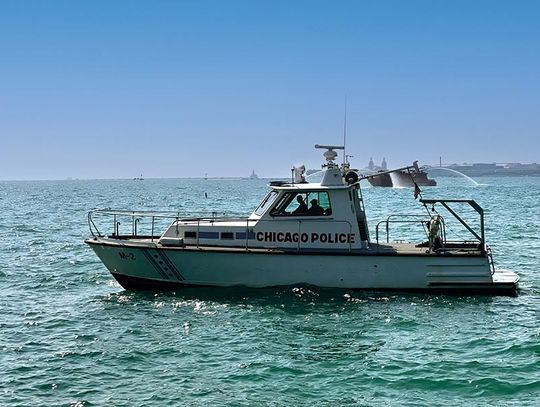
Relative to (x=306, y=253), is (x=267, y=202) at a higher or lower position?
higher

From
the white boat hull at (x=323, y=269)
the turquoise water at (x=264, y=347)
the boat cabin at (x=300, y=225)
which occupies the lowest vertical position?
the turquoise water at (x=264, y=347)

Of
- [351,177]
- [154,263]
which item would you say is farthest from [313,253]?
[154,263]

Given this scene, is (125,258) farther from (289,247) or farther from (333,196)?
(333,196)

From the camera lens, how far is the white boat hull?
16.8 m

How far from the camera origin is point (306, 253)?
16797 millimetres

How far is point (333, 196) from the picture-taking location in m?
17.4

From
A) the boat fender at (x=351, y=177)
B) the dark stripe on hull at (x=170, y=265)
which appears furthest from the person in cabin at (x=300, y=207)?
the dark stripe on hull at (x=170, y=265)

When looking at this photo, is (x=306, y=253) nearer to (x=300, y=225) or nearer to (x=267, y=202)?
(x=300, y=225)

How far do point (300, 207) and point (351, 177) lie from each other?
1645 millimetres

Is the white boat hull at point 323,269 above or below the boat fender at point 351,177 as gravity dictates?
below

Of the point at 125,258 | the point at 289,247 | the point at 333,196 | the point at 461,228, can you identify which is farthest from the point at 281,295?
the point at 461,228

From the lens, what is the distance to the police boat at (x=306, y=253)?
16.8 meters

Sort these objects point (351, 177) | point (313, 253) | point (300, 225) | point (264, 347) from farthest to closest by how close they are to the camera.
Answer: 1. point (351, 177)
2. point (300, 225)
3. point (313, 253)
4. point (264, 347)

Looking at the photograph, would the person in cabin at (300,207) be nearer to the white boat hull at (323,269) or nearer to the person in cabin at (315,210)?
the person in cabin at (315,210)
